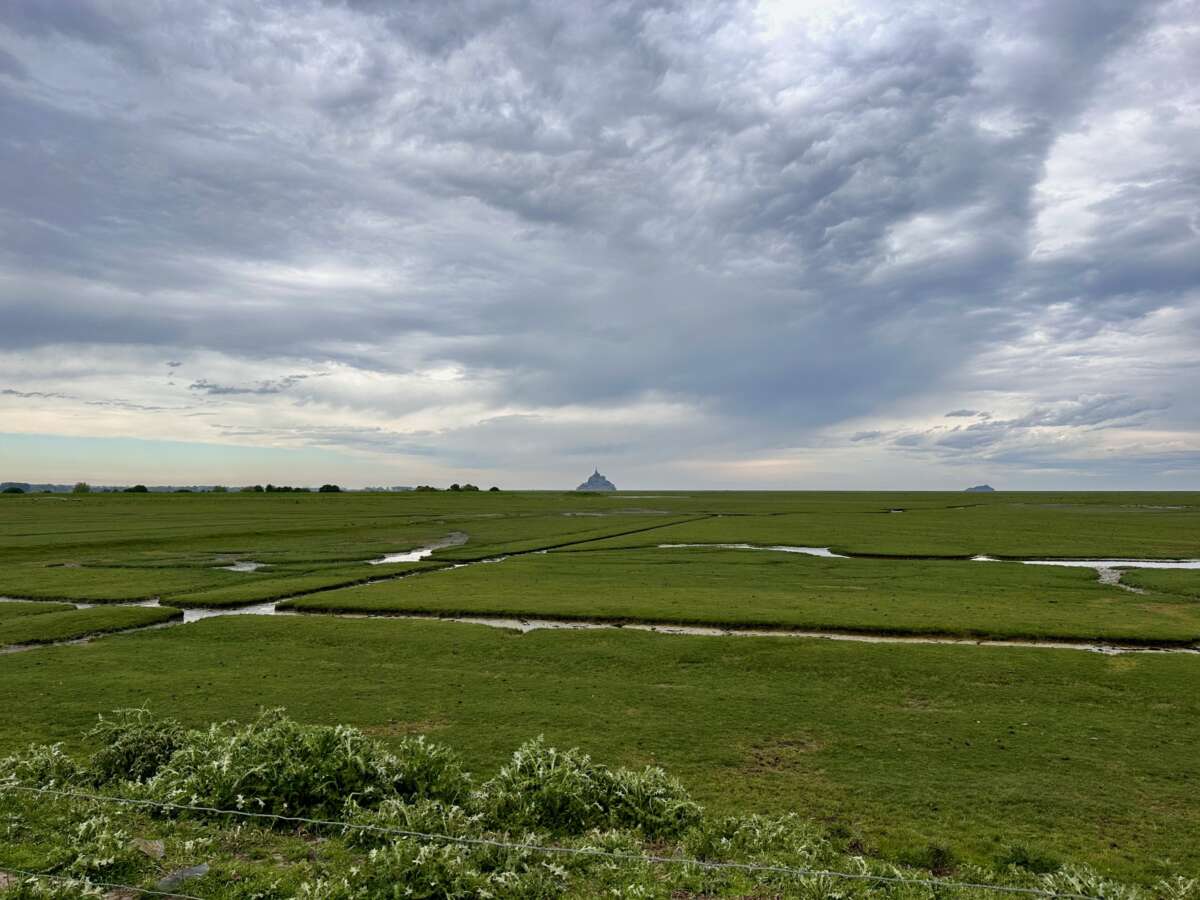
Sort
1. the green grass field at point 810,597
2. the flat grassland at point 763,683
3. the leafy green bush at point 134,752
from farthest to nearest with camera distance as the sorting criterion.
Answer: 1. the green grass field at point 810,597
2. the leafy green bush at point 134,752
3. the flat grassland at point 763,683

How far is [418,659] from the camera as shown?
21.1m

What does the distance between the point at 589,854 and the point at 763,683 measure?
10480 millimetres

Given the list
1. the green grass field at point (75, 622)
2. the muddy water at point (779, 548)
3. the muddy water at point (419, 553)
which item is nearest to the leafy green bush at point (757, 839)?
the green grass field at point (75, 622)

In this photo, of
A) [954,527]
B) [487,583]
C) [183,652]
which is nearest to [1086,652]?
[487,583]

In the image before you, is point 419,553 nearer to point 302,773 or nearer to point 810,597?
point 810,597

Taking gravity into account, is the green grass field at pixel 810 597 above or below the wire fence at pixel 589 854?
below

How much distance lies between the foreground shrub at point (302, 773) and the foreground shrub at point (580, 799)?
36.6 inches

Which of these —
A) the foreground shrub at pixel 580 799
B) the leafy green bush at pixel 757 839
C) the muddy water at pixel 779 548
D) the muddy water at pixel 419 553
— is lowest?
the muddy water at pixel 419 553

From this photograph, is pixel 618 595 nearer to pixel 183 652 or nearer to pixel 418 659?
pixel 418 659

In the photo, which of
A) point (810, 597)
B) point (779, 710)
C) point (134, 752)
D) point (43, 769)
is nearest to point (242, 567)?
point (134, 752)

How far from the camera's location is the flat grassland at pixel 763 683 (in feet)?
38.3

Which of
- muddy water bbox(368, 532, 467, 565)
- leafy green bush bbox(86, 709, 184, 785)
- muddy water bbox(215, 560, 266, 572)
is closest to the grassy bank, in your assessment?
leafy green bush bbox(86, 709, 184, 785)

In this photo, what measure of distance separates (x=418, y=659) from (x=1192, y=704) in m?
20.9

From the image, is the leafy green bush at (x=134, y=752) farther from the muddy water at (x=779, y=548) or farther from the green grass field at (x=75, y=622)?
the muddy water at (x=779, y=548)
